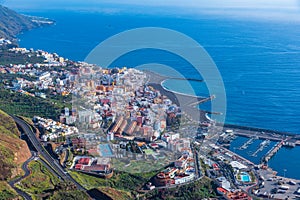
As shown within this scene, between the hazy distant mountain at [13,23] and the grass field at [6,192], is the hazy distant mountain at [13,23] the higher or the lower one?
the higher one

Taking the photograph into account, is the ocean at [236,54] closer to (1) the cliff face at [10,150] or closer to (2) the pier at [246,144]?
(2) the pier at [246,144]

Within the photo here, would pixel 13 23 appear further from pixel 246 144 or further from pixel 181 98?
pixel 246 144

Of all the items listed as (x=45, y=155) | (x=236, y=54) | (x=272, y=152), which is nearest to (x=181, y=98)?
(x=272, y=152)

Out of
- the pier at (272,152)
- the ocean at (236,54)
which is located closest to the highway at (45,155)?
the pier at (272,152)

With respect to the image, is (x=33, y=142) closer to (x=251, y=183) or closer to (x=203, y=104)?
(x=251, y=183)

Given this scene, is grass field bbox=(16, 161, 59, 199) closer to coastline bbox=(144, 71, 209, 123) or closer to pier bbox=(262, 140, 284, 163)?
pier bbox=(262, 140, 284, 163)
